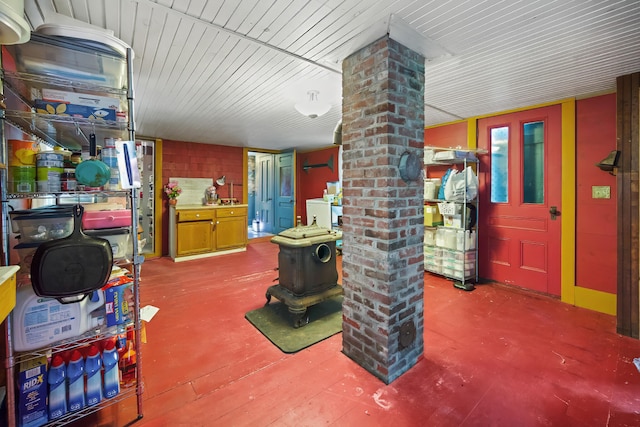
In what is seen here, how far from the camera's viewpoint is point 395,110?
6.22 ft

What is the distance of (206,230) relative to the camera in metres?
5.54

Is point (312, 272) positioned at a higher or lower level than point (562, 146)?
lower

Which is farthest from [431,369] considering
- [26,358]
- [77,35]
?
[77,35]

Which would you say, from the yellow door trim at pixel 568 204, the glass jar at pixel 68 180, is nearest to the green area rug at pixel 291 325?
the glass jar at pixel 68 180

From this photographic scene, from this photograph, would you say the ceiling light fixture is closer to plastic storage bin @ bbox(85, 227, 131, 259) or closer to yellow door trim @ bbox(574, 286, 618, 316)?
plastic storage bin @ bbox(85, 227, 131, 259)

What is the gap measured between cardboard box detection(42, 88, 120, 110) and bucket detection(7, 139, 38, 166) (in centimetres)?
25

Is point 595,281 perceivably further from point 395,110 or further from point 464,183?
point 395,110

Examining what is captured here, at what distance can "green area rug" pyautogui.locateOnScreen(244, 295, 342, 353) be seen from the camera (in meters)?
2.41

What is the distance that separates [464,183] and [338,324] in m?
2.48

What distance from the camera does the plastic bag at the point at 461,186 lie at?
3739mm

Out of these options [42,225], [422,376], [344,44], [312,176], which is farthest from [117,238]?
[312,176]

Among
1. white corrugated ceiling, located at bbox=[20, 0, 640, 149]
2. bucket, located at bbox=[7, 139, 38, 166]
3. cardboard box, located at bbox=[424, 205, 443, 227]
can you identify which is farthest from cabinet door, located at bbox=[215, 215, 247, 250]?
bucket, located at bbox=[7, 139, 38, 166]

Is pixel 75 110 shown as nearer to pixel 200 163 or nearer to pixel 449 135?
pixel 449 135

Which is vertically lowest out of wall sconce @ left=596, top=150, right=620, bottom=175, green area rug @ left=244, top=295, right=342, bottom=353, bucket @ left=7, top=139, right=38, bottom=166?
green area rug @ left=244, top=295, right=342, bottom=353
